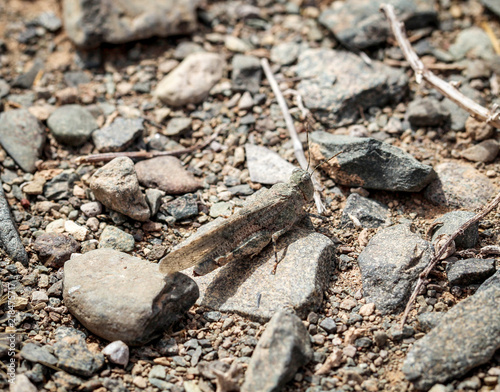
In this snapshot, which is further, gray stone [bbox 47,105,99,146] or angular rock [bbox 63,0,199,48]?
angular rock [bbox 63,0,199,48]

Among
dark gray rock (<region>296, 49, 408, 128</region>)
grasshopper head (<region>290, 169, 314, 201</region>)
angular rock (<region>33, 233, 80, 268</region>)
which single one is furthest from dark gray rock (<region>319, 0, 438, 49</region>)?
angular rock (<region>33, 233, 80, 268</region>)

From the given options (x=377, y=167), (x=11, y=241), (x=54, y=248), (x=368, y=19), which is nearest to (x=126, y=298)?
(x=54, y=248)

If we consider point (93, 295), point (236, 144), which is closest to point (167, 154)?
point (236, 144)

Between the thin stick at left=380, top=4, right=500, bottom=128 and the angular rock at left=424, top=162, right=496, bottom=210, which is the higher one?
the thin stick at left=380, top=4, right=500, bottom=128

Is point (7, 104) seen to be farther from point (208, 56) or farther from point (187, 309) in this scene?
point (187, 309)

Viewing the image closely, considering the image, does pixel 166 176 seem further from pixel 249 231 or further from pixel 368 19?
pixel 368 19

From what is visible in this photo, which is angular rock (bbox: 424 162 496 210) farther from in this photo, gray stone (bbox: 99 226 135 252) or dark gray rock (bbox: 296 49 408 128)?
gray stone (bbox: 99 226 135 252)

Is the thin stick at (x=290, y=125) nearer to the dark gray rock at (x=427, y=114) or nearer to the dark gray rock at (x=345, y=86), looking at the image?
the dark gray rock at (x=345, y=86)
